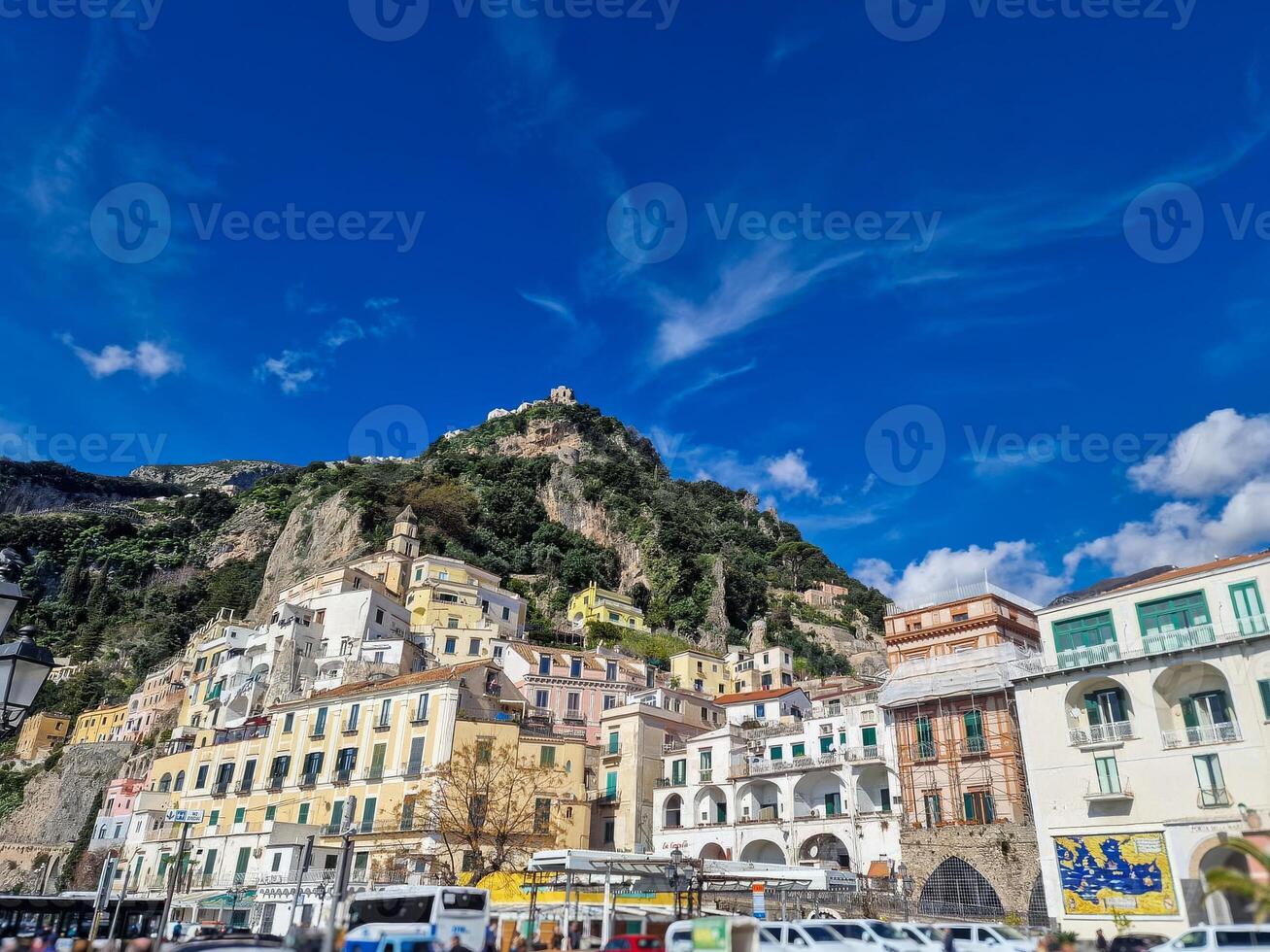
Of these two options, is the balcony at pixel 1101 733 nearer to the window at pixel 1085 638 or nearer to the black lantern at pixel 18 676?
the window at pixel 1085 638

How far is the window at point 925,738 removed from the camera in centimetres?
3803

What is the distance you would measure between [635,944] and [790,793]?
24.9 metres

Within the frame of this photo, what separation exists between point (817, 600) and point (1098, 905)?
268 ft

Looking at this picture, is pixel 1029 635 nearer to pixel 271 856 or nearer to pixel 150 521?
pixel 271 856

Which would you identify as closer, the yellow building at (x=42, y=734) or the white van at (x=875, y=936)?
the white van at (x=875, y=936)

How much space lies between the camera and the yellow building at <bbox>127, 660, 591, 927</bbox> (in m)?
40.9

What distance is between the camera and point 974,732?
37.0m

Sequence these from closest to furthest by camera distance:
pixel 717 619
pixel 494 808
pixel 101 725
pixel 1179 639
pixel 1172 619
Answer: pixel 1179 639
pixel 1172 619
pixel 494 808
pixel 101 725
pixel 717 619

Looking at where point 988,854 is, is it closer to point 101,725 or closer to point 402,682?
point 402,682

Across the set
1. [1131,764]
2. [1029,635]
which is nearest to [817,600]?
[1029,635]

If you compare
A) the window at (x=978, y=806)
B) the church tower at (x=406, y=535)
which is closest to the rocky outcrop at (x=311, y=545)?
the church tower at (x=406, y=535)

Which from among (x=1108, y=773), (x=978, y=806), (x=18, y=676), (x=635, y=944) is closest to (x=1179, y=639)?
(x=1108, y=773)

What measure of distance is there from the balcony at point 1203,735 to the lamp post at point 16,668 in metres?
31.1

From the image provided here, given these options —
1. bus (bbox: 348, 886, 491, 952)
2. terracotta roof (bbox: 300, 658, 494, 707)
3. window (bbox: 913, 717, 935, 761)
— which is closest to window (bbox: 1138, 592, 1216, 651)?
window (bbox: 913, 717, 935, 761)
